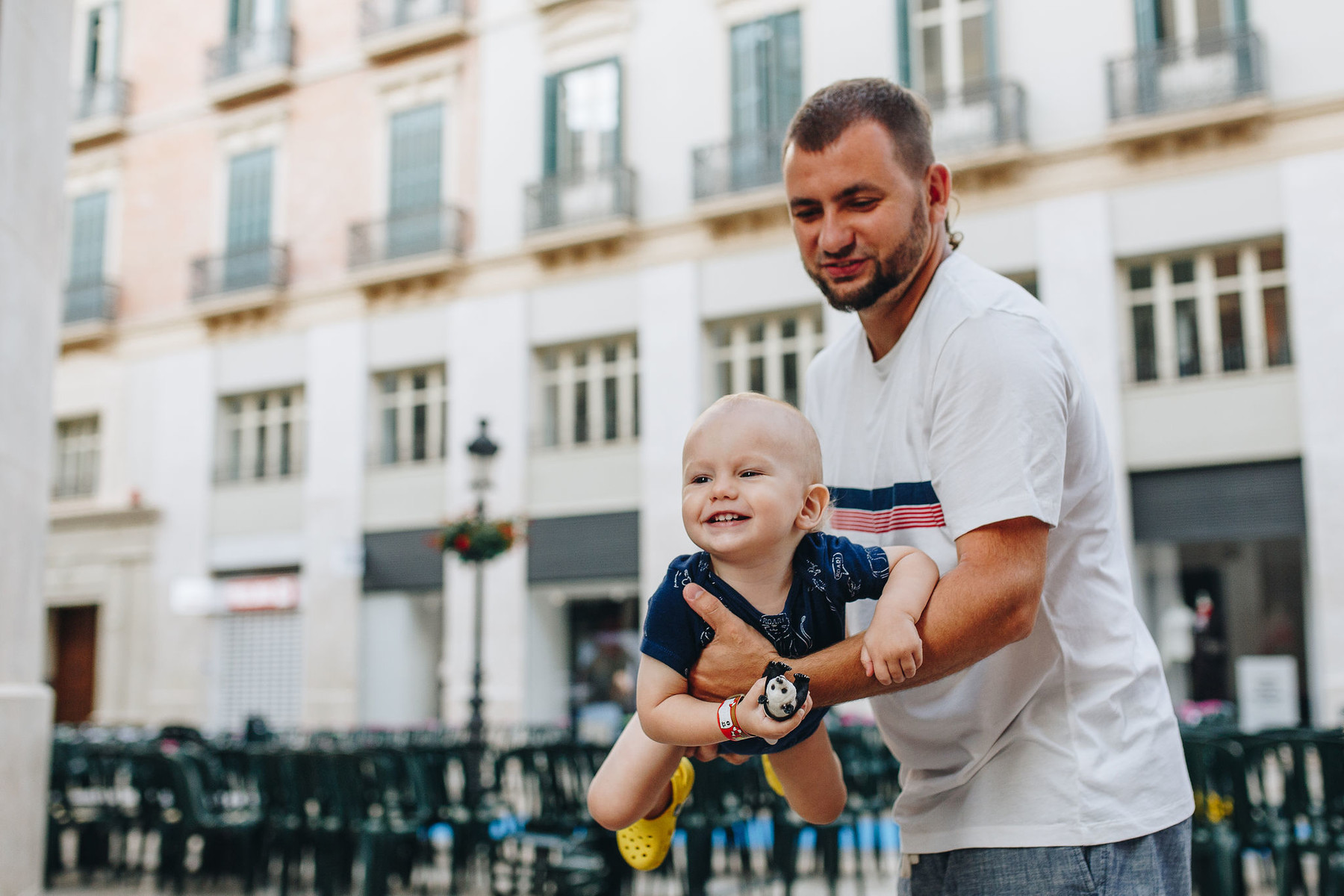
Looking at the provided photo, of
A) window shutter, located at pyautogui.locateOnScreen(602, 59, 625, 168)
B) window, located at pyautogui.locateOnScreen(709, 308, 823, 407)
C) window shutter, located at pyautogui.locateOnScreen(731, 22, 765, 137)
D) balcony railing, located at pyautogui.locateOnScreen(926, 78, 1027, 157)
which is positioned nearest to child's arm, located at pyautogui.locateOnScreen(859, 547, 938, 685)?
Answer: balcony railing, located at pyautogui.locateOnScreen(926, 78, 1027, 157)

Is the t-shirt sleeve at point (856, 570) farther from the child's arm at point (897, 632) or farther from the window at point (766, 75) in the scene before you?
the window at point (766, 75)

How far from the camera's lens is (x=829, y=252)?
1.98m

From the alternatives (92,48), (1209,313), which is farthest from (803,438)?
(92,48)

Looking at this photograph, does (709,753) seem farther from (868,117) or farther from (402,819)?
(402,819)

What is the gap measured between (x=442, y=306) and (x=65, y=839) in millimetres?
11841

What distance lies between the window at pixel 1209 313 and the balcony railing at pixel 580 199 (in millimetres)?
7825

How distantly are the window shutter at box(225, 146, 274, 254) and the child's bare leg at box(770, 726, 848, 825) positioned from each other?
2471cm

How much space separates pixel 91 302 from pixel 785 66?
15.9m

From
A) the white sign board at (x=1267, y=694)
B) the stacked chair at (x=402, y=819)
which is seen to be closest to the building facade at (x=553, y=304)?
the white sign board at (x=1267, y=694)

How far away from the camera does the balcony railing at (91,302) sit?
26875mm

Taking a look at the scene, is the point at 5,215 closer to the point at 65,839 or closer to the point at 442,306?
the point at 65,839

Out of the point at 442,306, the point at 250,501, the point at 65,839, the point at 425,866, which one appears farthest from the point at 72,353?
the point at 425,866

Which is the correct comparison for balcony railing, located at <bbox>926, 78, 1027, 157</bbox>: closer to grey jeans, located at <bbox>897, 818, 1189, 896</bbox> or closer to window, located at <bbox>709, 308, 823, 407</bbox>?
window, located at <bbox>709, 308, 823, 407</bbox>

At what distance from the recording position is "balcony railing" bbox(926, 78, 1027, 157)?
1772cm
